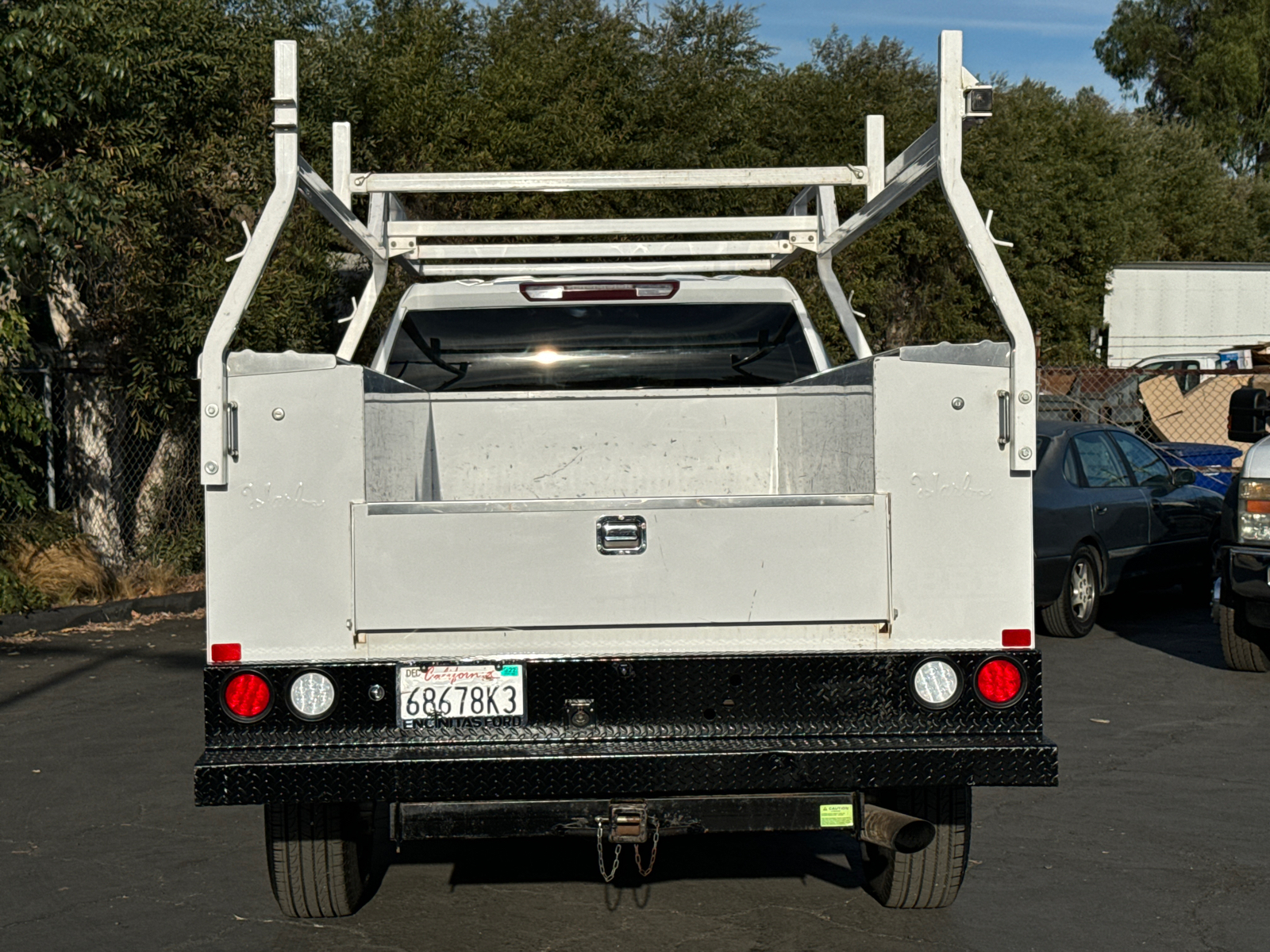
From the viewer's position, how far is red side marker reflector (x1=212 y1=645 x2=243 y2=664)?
4.28 metres

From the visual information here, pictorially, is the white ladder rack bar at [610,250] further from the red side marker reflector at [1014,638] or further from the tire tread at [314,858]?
the red side marker reflector at [1014,638]

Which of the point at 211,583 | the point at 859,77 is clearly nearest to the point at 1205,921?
the point at 211,583

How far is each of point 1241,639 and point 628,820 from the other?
678cm

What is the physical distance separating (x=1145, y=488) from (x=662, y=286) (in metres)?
6.37

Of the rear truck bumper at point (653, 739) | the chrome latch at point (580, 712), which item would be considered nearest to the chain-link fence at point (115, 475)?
the rear truck bumper at point (653, 739)

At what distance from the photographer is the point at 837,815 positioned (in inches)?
173

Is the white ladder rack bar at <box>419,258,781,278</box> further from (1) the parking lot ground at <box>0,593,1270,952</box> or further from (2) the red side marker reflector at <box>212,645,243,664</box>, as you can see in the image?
(2) the red side marker reflector at <box>212,645,243,664</box>

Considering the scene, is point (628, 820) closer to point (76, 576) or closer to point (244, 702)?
point (244, 702)

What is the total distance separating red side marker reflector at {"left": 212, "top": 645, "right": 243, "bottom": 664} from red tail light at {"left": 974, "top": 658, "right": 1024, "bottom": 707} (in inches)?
80.4

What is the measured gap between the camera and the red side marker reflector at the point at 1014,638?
14.3ft

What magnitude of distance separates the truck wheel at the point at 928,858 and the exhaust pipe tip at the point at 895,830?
0.35 ft

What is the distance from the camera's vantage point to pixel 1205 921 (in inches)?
198

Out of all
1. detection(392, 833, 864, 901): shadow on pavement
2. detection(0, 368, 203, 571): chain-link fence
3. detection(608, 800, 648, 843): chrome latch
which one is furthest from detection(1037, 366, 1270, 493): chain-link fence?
detection(608, 800, 648, 843): chrome latch

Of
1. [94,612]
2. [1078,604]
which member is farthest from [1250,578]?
[94,612]
